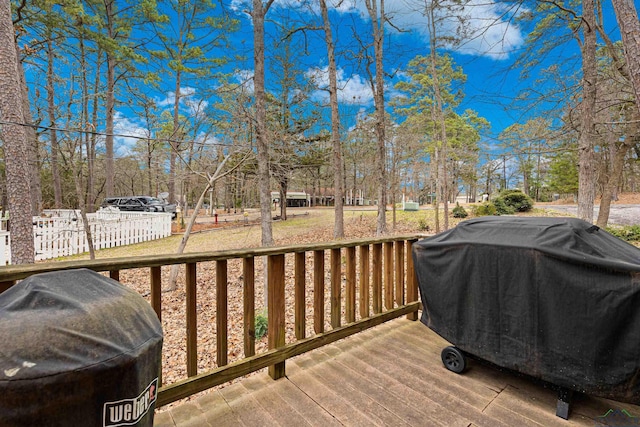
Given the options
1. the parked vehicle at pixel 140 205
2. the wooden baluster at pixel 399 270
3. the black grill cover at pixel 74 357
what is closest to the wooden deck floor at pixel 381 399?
the wooden baluster at pixel 399 270

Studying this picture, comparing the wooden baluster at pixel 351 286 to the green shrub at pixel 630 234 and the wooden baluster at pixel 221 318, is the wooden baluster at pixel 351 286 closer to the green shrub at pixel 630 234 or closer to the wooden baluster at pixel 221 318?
the wooden baluster at pixel 221 318

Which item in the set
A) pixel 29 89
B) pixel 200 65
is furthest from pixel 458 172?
pixel 29 89

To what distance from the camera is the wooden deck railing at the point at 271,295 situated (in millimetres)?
1566

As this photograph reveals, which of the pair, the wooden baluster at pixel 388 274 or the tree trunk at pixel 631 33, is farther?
the wooden baluster at pixel 388 274

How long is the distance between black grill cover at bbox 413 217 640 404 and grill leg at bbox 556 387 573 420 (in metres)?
0.14

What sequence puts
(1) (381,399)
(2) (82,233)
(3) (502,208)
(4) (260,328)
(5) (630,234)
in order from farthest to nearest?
(3) (502,208), (2) (82,233), (5) (630,234), (4) (260,328), (1) (381,399)

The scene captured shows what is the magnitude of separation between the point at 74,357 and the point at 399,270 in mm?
2612

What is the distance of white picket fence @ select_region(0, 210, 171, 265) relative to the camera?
784 cm

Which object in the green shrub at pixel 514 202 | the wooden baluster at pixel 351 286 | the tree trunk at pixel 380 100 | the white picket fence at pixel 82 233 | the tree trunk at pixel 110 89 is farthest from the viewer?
the green shrub at pixel 514 202

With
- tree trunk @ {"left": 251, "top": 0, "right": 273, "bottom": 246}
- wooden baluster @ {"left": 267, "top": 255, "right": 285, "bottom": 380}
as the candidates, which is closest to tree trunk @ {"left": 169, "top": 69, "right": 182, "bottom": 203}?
tree trunk @ {"left": 251, "top": 0, "right": 273, "bottom": 246}

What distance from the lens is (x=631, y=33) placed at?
8.89ft

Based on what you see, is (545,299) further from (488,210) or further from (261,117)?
(488,210)

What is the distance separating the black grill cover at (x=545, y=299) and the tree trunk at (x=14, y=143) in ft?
16.5

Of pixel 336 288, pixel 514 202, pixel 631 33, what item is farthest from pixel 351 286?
pixel 514 202
